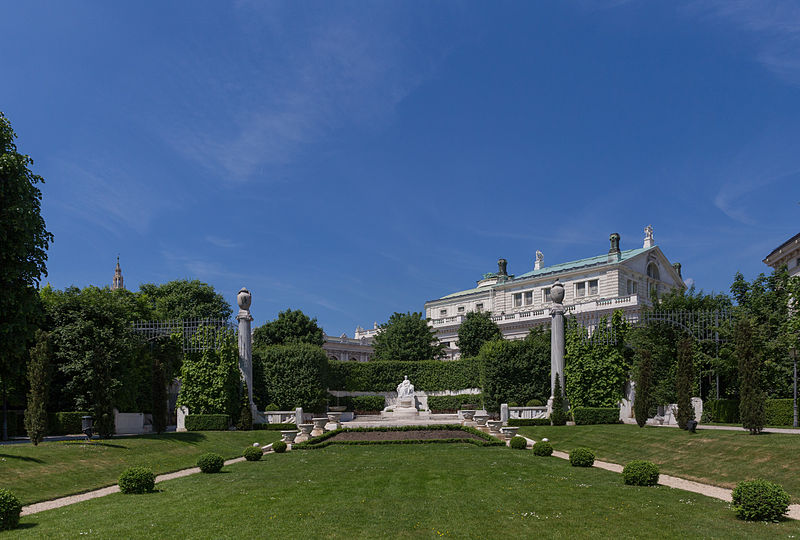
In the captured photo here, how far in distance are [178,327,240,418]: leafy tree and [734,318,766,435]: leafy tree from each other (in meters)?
27.3

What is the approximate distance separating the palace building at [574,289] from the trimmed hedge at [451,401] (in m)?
21.5

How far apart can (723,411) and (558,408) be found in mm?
8997

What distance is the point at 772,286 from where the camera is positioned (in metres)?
35.5

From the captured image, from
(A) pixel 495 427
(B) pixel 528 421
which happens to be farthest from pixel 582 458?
(B) pixel 528 421

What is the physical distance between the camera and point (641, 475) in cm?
1592

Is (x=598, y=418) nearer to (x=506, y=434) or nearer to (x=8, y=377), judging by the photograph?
(x=506, y=434)

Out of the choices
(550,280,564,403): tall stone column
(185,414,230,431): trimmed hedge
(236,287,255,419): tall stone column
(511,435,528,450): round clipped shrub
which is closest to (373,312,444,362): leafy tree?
(550,280,564,403): tall stone column

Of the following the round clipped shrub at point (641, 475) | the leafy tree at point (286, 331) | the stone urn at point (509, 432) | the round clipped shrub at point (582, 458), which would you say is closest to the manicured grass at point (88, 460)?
the stone urn at point (509, 432)

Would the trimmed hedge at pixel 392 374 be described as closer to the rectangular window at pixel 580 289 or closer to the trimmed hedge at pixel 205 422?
the trimmed hedge at pixel 205 422

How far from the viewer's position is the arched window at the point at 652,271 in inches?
2979

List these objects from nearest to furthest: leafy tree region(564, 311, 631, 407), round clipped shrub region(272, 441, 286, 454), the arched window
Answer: round clipped shrub region(272, 441, 286, 454)
leafy tree region(564, 311, 631, 407)
the arched window

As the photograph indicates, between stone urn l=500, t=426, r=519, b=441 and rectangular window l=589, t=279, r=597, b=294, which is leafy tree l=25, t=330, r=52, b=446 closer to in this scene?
stone urn l=500, t=426, r=519, b=441

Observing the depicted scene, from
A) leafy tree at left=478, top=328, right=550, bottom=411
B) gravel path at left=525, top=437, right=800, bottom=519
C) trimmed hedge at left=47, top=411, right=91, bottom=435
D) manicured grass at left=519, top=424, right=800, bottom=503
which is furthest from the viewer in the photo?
leafy tree at left=478, top=328, right=550, bottom=411

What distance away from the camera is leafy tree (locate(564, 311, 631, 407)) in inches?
1451
